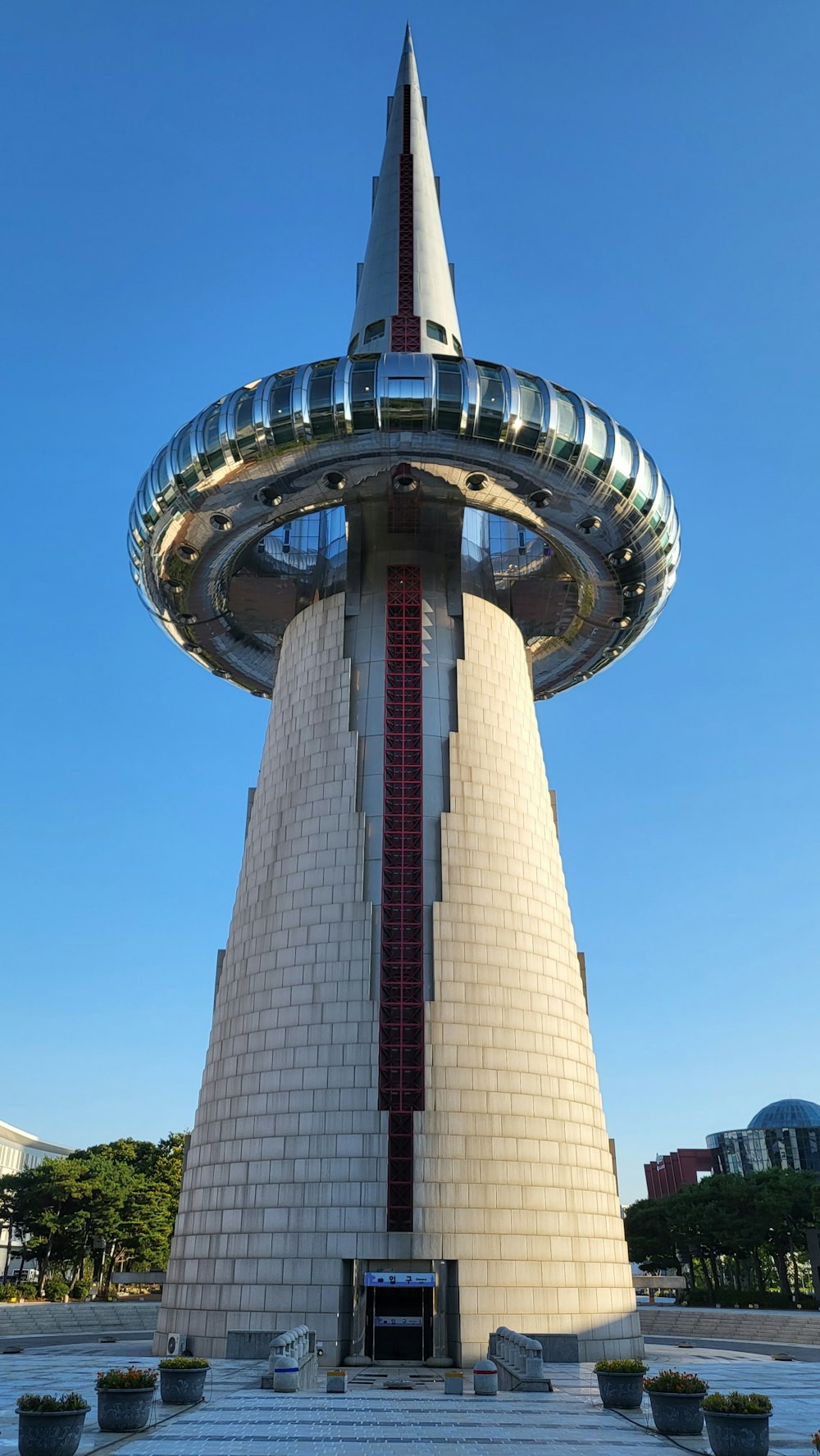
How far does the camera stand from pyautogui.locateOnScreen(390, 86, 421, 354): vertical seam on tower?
148ft

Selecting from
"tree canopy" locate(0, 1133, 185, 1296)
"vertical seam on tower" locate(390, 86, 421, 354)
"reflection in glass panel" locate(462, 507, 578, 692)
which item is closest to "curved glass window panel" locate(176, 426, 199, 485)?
"vertical seam on tower" locate(390, 86, 421, 354)

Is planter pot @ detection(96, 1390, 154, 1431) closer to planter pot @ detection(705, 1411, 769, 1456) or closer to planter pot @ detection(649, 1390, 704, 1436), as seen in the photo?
planter pot @ detection(649, 1390, 704, 1436)

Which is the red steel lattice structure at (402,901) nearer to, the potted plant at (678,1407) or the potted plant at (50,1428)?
the potted plant at (678,1407)

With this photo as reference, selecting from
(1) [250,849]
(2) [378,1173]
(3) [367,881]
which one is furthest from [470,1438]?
(1) [250,849]

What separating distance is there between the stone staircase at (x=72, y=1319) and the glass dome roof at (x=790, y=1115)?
4044 inches

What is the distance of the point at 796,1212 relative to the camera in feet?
228

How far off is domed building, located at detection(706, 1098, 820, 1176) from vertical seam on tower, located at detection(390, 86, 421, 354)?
11627cm

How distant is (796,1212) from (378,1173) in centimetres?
4953

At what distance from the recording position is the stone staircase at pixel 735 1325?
46.7m

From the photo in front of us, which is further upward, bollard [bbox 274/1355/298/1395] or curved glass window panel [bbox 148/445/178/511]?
curved glass window panel [bbox 148/445/178/511]

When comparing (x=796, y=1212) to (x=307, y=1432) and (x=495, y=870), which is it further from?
(x=307, y=1432)

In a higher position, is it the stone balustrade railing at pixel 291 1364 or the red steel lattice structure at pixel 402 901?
the red steel lattice structure at pixel 402 901

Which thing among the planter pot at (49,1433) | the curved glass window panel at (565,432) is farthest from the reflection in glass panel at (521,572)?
the planter pot at (49,1433)

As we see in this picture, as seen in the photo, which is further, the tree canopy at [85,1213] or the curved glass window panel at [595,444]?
the tree canopy at [85,1213]
